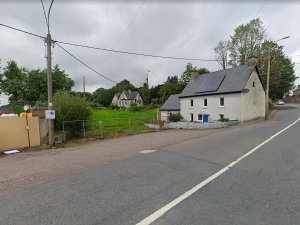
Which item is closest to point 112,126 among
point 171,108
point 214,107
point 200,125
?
point 200,125

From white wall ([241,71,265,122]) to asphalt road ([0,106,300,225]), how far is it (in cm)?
2035

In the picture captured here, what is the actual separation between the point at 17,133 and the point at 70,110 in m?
4.12

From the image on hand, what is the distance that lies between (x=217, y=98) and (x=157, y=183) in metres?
25.6

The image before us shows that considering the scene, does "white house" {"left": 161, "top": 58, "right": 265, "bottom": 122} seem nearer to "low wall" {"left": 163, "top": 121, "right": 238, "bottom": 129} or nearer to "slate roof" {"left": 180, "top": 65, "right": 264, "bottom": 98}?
"slate roof" {"left": 180, "top": 65, "right": 264, "bottom": 98}

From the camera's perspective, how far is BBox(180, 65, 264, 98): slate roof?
2720 cm

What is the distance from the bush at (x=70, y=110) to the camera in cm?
1573

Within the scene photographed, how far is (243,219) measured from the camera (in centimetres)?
359

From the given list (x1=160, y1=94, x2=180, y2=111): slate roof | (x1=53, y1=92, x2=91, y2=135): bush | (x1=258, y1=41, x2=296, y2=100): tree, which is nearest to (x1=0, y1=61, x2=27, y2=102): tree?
(x1=53, y1=92, x2=91, y2=135): bush

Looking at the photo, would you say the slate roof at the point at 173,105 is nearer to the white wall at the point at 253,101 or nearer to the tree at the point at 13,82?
the white wall at the point at 253,101

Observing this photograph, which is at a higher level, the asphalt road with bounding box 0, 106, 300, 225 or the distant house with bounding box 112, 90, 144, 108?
the distant house with bounding box 112, 90, 144, 108

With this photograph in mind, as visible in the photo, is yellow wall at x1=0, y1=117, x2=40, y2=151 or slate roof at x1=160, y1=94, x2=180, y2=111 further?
slate roof at x1=160, y1=94, x2=180, y2=111

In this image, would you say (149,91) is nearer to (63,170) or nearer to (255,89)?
(255,89)

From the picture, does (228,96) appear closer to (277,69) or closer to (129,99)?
(277,69)

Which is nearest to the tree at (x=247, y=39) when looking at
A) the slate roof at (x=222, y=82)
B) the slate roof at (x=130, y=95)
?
the slate roof at (x=222, y=82)
